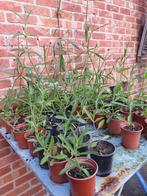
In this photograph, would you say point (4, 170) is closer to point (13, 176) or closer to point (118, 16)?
point (13, 176)

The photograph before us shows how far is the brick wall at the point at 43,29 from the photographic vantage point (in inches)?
51.9

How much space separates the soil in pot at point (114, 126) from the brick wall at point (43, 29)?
2.54ft

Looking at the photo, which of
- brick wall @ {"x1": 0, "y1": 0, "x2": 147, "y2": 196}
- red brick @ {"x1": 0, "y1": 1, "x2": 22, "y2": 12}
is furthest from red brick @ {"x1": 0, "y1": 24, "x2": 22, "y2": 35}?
red brick @ {"x1": 0, "y1": 1, "x2": 22, "y2": 12}

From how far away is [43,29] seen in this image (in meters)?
1.48

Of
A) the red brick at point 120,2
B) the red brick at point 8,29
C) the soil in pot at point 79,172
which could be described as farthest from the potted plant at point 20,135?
the red brick at point 120,2

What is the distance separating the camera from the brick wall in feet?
4.32

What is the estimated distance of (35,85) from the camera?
1.21 m

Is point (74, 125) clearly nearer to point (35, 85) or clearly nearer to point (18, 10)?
point (35, 85)

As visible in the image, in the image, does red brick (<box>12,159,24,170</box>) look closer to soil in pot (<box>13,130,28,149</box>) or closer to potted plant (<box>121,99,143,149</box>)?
soil in pot (<box>13,130,28,149</box>)

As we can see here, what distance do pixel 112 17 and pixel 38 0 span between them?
3.03 feet

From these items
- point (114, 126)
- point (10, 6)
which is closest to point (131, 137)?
point (114, 126)

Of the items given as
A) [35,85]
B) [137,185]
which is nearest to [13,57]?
[35,85]

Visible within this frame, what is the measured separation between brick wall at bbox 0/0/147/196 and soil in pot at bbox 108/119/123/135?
77 centimetres

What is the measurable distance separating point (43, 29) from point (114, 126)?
92 centimetres
